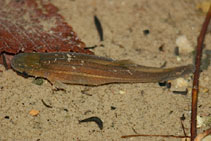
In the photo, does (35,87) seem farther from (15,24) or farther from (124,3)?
(124,3)

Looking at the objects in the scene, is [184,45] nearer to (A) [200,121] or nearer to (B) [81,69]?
(A) [200,121]

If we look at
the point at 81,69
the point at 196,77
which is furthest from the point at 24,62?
the point at 196,77

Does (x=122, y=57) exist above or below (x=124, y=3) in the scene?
below

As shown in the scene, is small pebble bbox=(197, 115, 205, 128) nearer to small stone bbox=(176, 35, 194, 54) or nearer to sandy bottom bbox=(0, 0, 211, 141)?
sandy bottom bbox=(0, 0, 211, 141)

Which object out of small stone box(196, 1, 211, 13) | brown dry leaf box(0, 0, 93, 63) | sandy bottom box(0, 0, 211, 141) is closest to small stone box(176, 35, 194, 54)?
sandy bottom box(0, 0, 211, 141)

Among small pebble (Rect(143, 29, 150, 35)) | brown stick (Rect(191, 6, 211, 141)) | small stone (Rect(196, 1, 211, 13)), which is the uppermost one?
small stone (Rect(196, 1, 211, 13))

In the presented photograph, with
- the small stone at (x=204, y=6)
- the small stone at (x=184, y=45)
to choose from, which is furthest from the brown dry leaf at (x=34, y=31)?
the small stone at (x=204, y=6)

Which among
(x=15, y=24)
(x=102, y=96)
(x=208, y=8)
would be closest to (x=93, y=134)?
(x=102, y=96)
